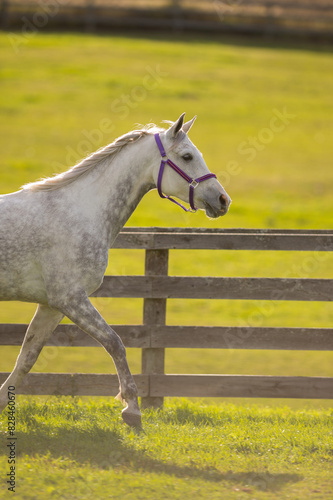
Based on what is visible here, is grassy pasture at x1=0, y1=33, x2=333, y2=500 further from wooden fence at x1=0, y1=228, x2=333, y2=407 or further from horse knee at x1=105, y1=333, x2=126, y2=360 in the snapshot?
horse knee at x1=105, y1=333, x2=126, y2=360

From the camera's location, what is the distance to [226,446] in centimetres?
527

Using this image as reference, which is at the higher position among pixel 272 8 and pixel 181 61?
pixel 272 8

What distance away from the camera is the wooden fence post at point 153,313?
638cm

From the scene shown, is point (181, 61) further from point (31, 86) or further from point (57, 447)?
point (57, 447)

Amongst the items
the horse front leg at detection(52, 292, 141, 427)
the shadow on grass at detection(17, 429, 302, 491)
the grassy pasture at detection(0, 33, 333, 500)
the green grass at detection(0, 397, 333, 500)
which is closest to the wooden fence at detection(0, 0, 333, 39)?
the grassy pasture at detection(0, 33, 333, 500)

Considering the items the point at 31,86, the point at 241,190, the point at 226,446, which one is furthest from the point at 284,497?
the point at 31,86

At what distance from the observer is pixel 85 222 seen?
537 cm

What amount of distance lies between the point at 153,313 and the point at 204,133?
17833mm

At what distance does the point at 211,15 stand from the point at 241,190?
48.9ft

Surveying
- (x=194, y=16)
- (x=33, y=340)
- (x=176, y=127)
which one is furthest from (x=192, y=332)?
(x=194, y=16)

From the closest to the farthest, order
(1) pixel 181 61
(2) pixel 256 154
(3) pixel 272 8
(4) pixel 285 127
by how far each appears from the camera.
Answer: (2) pixel 256 154 < (4) pixel 285 127 < (1) pixel 181 61 < (3) pixel 272 8

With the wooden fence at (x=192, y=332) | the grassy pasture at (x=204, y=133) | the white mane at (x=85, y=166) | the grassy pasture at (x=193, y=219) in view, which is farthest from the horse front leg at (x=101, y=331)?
the grassy pasture at (x=204, y=133)

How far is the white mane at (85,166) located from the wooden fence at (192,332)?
2.92ft

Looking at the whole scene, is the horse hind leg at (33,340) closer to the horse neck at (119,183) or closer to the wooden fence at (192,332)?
the wooden fence at (192,332)
